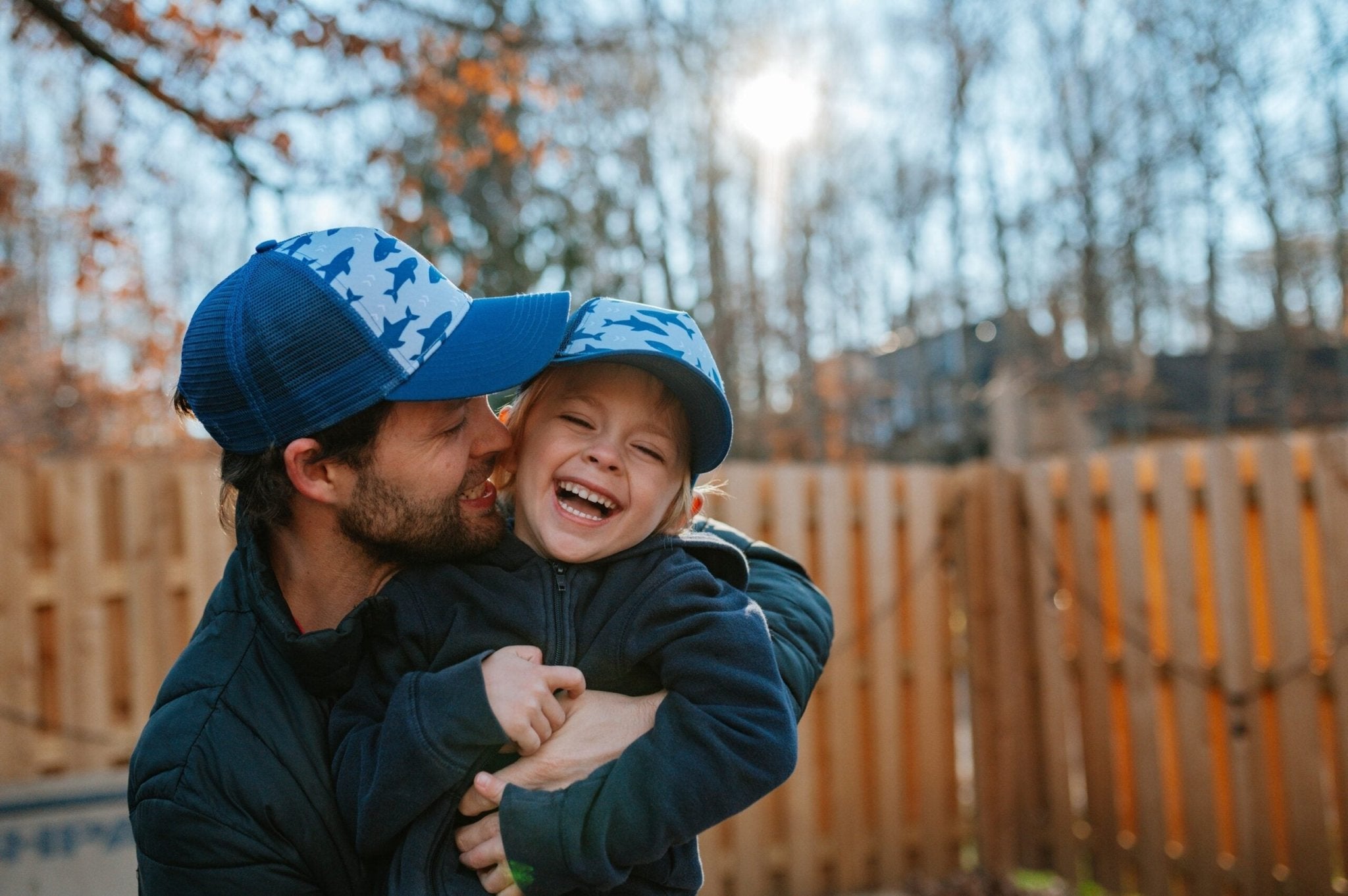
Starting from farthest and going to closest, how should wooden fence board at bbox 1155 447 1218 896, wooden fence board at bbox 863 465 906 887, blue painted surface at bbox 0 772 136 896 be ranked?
wooden fence board at bbox 863 465 906 887
wooden fence board at bbox 1155 447 1218 896
blue painted surface at bbox 0 772 136 896

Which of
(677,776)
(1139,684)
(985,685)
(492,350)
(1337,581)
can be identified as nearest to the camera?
(677,776)

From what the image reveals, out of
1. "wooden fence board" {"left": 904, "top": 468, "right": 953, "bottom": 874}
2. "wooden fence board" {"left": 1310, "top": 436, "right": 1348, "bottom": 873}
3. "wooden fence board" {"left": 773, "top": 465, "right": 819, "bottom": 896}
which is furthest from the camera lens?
"wooden fence board" {"left": 904, "top": 468, "right": 953, "bottom": 874}

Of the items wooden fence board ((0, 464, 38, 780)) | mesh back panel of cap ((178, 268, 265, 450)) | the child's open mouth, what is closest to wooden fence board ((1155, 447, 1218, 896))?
the child's open mouth

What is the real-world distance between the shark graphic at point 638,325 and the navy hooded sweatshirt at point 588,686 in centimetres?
38

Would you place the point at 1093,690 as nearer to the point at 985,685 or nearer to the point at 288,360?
the point at 985,685

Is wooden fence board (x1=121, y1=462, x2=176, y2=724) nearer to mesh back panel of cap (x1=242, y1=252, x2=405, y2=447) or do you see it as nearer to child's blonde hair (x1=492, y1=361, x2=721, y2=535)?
child's blonde hair (x1=492, y1=361, x2=721, y2=535)

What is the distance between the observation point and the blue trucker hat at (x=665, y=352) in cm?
172

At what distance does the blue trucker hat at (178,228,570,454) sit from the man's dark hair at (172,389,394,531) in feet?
0.11

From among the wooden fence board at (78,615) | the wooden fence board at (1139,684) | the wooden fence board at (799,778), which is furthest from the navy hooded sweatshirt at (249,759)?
the wooden fence board at (1139,684)

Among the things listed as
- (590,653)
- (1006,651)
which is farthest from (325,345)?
(1006,651)

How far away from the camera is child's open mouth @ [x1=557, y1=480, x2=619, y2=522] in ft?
5.70

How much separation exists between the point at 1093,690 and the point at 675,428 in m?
4.36

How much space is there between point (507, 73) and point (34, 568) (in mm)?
4003

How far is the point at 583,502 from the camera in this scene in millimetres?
1762
